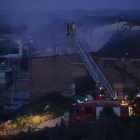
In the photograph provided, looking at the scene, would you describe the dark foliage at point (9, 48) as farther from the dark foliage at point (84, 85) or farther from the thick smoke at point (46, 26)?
the dark foliage at point (84, 85)

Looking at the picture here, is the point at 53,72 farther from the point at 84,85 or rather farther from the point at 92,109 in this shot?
the point at 92,109

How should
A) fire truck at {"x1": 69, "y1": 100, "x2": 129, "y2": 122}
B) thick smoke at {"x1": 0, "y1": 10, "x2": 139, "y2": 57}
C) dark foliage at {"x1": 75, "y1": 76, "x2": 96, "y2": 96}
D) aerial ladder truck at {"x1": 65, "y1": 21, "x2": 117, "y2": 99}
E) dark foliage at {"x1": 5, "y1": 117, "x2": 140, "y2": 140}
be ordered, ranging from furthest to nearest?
thick smoke at {"x1": 0, "y1": 10, "x2": 139, "y2": 57}, dark foliage at {"x1": 75, "y1": 76, "x2": 96, "y2": 96}, aerial ladder truck at {"x1": 65, "y1": 21, "x2": 117, "y2": 99}, fire truck at {"x1": 69, "y1": 100, "x2": 129, "y2": 122}, dark foliage at {"x1": 5, "y1": 117, "x2": 140, "y2": 140}

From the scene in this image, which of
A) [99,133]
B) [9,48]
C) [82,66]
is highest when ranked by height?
[9,48]

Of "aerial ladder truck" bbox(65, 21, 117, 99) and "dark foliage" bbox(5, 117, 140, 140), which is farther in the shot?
"aerial ladder truck" bbox(65, 21, 117, 99)

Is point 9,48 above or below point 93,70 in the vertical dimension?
above

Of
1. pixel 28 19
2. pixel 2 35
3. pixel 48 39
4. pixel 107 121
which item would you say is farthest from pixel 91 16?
pixel 107 121

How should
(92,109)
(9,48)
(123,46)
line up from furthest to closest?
(9,48)
(123,46)
(92,109)

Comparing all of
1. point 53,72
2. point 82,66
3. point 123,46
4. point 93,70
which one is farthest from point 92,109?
point 123,46

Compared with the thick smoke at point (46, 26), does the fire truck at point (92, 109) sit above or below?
below

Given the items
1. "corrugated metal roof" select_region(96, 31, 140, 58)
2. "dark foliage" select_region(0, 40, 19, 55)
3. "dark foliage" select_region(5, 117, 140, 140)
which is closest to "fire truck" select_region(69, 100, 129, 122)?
"dark foliage" select_region(5, 117, 140, 140)

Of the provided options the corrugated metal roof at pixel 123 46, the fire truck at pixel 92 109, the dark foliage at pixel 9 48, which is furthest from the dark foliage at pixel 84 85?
the dark foliage at pixel 9 48

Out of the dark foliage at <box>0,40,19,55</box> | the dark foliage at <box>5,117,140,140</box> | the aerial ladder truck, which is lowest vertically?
the dark foliage at <box>5,117,140,140</box>

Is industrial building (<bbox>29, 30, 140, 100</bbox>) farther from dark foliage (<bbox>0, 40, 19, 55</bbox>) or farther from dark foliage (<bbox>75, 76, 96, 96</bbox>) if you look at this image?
dark foliage (<bbox>0, 40, 19, 55</bbox>)

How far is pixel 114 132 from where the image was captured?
5629 millimetres
